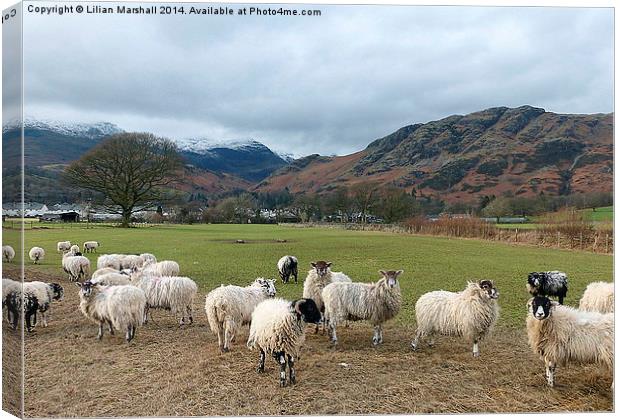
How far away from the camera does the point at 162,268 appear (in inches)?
355

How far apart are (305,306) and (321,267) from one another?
8.10 feet

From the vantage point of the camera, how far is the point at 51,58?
5387mm

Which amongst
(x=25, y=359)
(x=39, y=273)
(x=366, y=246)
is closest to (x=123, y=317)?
(x=39, y=273)

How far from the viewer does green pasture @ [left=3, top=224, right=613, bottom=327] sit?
7363 millimetres

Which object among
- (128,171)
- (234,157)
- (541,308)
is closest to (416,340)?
(541,308)

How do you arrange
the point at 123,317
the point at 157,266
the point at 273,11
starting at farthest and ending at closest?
1. the point at 157,266
2. the point at 123,317
3. the point at 273,11

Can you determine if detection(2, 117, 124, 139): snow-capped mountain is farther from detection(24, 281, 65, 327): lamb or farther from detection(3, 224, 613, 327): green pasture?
detection(24, 281, 65, 327): lamb

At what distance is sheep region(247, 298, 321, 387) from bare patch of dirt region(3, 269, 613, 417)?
0.26m

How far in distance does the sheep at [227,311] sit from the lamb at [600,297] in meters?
5.18

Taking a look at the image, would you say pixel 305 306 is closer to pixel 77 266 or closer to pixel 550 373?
pixel 550 373

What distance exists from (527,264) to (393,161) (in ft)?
9.75

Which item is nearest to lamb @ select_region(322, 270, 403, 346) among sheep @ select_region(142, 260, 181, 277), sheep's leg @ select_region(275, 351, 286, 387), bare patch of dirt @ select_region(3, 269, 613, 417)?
bare patch of dirt @ select_region(3, 269, 613, 417)

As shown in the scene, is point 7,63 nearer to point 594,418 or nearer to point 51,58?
point 51,58

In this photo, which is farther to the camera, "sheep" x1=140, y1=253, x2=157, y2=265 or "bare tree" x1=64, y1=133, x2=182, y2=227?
"sheep" x1=140, y1=253, x2=157, y2=265
